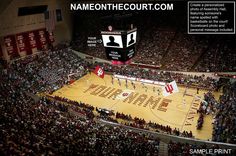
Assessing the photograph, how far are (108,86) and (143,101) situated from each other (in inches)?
259

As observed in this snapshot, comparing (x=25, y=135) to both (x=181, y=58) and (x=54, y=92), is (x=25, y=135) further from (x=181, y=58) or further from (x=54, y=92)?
(x=181, y=58)

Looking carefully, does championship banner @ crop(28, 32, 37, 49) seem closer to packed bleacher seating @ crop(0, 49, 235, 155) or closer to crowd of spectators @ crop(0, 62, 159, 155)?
packed bleacher seating @ crop(0, 49, 235, 155)

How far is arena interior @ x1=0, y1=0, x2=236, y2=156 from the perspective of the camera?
1628cm

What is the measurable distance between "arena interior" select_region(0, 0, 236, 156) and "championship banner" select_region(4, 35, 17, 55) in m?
0.14

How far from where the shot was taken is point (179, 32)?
3859 centimetres

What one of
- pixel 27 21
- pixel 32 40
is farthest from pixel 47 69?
pixel 27 21

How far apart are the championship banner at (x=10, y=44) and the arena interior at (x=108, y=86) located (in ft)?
0.45

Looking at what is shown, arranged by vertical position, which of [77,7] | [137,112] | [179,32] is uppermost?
[77,7]

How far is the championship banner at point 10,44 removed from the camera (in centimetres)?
3435

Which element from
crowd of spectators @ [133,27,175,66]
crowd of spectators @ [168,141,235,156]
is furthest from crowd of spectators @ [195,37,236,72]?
crowd of spectators @ [168,141,235,156]

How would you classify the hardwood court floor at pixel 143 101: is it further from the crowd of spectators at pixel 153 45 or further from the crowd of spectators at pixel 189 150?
the crowd of spectators at pixel 153 45

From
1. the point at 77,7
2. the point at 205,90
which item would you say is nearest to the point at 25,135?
the point at 77,7

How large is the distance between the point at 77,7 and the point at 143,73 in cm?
1552

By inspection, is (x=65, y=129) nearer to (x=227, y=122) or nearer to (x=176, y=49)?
(x=227, y=122)
